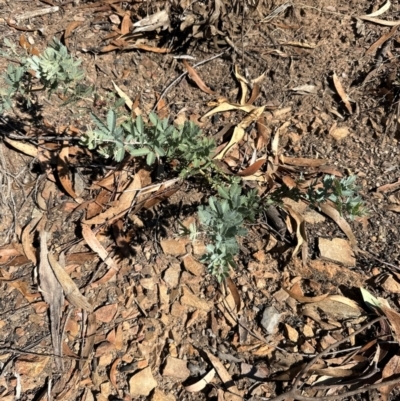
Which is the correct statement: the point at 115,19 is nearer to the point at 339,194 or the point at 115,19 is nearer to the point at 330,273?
the point at 339,194

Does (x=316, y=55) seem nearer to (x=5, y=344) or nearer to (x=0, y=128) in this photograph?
(x=0, y=128)

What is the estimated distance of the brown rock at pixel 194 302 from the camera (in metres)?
1.76

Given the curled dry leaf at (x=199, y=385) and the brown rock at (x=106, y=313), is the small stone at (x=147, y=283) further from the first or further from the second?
the curled dry leaf at (x=199, y=385)

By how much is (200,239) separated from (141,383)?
573 mm

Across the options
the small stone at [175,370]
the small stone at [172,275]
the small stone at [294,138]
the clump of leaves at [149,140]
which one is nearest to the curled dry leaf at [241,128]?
the small stone at [294,138]

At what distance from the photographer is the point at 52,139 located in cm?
209

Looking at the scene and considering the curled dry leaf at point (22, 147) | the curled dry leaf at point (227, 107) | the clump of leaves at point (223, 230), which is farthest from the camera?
the curled dry leaf at point (227, 107)

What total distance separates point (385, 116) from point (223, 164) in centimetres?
76

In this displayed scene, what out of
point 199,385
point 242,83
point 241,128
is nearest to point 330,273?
point 199,385

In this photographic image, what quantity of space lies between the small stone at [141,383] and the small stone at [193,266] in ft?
1.32

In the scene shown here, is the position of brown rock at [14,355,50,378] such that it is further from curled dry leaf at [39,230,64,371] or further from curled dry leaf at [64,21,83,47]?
curled dry leaf at [64,21,83,47]

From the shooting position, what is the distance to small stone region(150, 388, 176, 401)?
1.60m

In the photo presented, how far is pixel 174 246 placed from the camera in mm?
1881

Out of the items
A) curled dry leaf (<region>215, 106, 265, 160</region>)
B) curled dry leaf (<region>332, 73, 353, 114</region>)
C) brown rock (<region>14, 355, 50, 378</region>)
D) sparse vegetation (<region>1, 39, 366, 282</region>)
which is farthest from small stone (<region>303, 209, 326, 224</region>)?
brown rock (<region>14, 355, 50, 378</region>)
